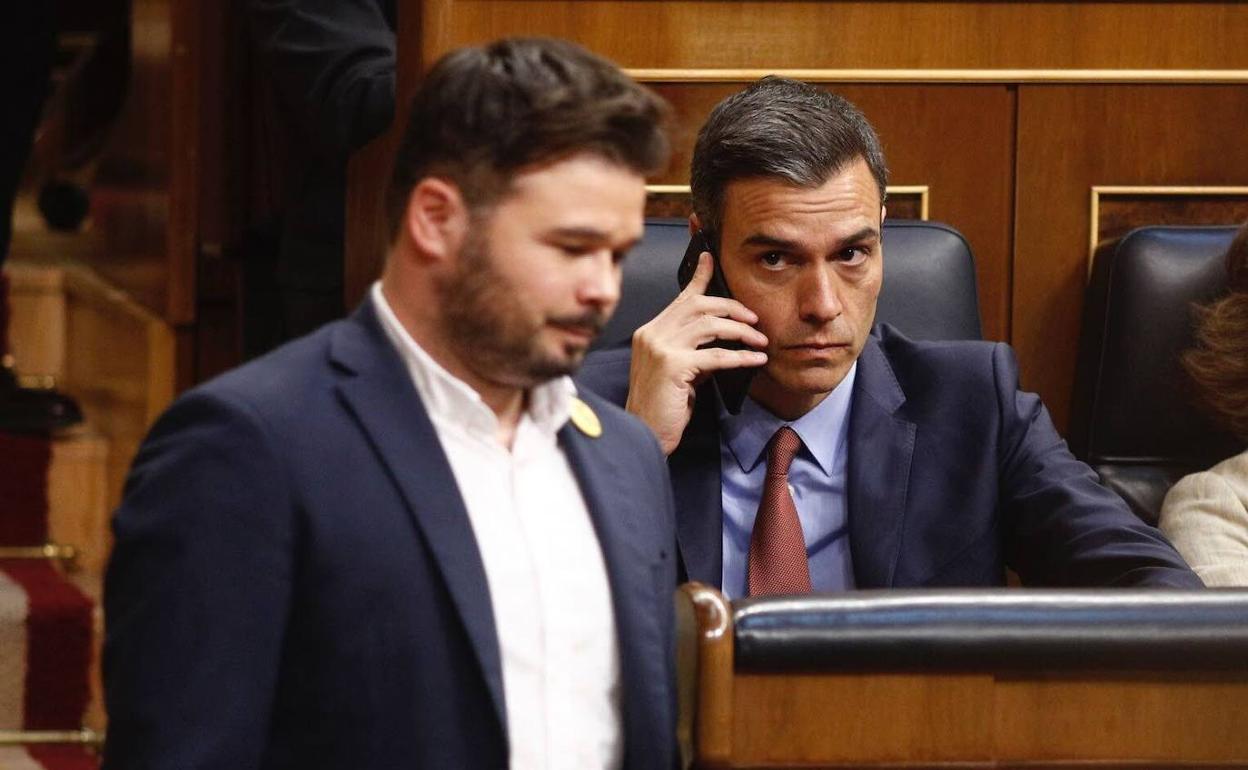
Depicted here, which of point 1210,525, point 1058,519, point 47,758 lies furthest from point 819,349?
point 47,758

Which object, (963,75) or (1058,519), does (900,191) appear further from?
(1058,519)

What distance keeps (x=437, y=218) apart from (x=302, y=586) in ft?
0.64

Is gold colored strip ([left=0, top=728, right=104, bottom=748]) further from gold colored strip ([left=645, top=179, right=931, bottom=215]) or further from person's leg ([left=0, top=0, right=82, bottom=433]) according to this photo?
gold colored strip ([left=645, top=179, right=931, bottom=215])

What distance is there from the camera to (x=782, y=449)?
1718 millimetres

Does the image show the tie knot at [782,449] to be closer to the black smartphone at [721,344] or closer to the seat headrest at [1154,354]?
the black smartphone at [721,344]

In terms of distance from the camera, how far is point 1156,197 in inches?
85.6

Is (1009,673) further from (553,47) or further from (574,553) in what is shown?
(553,47)

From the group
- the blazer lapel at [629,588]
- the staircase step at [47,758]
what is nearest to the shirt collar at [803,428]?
the blazer lapel at [629,588]

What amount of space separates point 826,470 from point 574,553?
0.78 m

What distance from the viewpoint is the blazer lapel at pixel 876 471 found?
5.54ft

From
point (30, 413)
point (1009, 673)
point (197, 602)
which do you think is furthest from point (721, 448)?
point (30, 413)

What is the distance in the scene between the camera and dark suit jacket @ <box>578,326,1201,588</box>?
1.68 meters

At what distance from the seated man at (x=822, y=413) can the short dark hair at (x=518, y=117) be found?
2.35ft

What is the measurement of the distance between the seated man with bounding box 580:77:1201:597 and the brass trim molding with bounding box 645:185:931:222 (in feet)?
1.06
